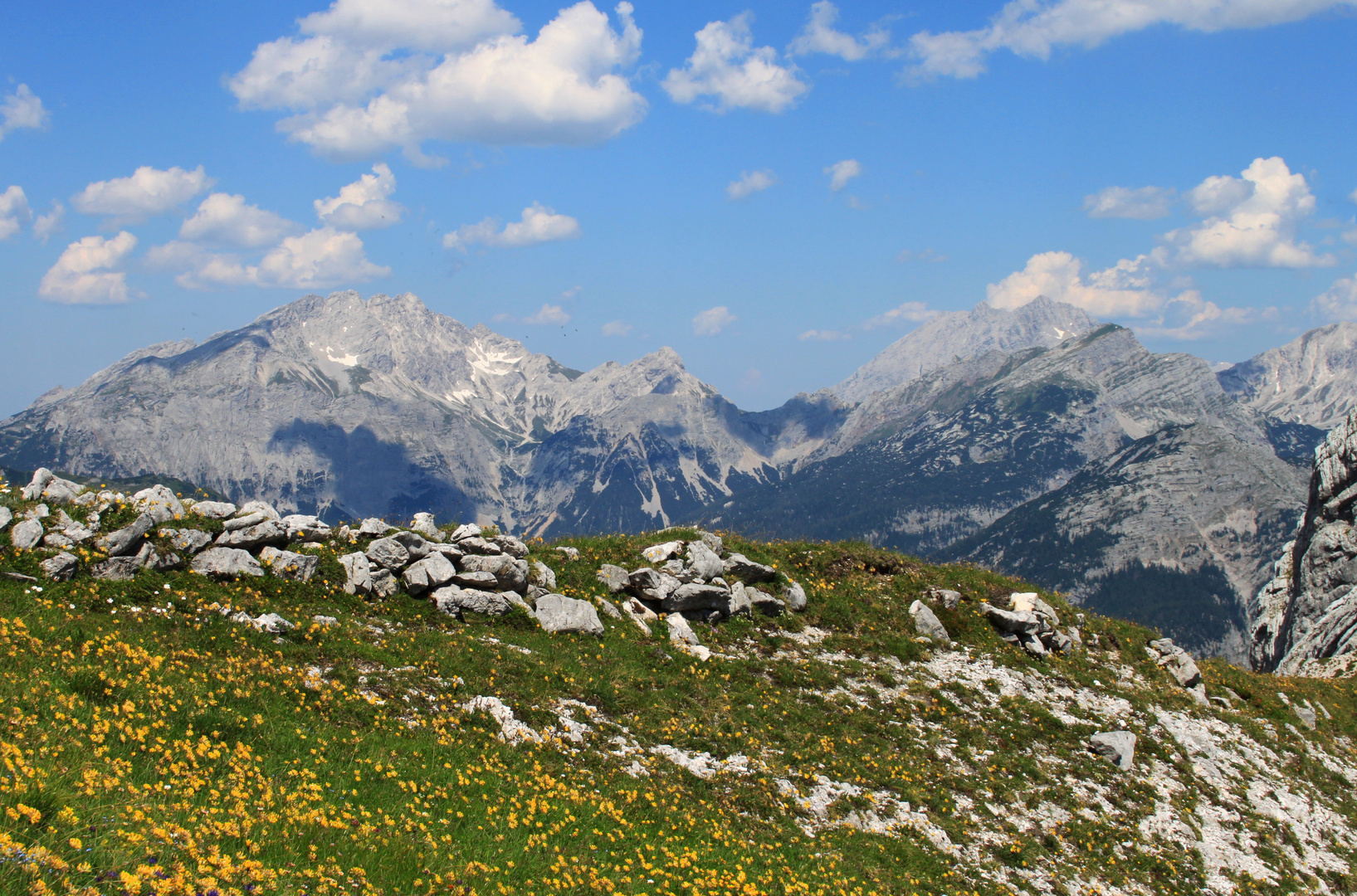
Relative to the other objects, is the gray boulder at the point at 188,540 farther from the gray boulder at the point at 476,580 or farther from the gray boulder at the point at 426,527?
the gray boulder at the point at 476,580

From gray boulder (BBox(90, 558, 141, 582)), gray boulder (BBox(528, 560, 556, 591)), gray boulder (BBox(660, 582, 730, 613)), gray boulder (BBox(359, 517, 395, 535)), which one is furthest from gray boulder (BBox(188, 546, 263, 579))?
gray boulder (BBox(660, 582, 730, 613))

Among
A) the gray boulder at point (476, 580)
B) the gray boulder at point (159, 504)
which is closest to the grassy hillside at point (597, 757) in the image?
the gray boulder at point (476, 580)

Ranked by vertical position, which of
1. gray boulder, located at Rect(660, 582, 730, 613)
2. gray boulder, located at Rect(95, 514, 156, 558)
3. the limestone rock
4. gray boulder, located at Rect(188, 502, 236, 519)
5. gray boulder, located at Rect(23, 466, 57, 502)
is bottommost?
gray boulder, located at Rect(660, 582, 730, 613)

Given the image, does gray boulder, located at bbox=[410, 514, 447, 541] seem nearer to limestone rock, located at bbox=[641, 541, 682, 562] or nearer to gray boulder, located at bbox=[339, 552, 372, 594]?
gray boulder, located at bbox=[339, 552, 372, 594]

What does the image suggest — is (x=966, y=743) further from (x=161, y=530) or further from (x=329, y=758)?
(x=161, y=530)

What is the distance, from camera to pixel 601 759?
1903 centimetres

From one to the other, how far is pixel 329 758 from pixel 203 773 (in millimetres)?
2592

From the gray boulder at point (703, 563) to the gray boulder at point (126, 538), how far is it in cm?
2055

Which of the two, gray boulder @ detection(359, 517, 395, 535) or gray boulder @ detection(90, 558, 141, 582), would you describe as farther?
gray boulder @ detection(359, 517, 395, 535)

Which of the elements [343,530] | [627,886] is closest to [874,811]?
[627,886]

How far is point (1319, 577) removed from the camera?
8150 centimetres

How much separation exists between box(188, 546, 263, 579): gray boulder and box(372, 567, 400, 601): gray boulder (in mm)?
3679

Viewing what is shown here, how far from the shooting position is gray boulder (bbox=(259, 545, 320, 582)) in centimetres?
2573

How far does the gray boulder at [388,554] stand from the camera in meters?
28.3
